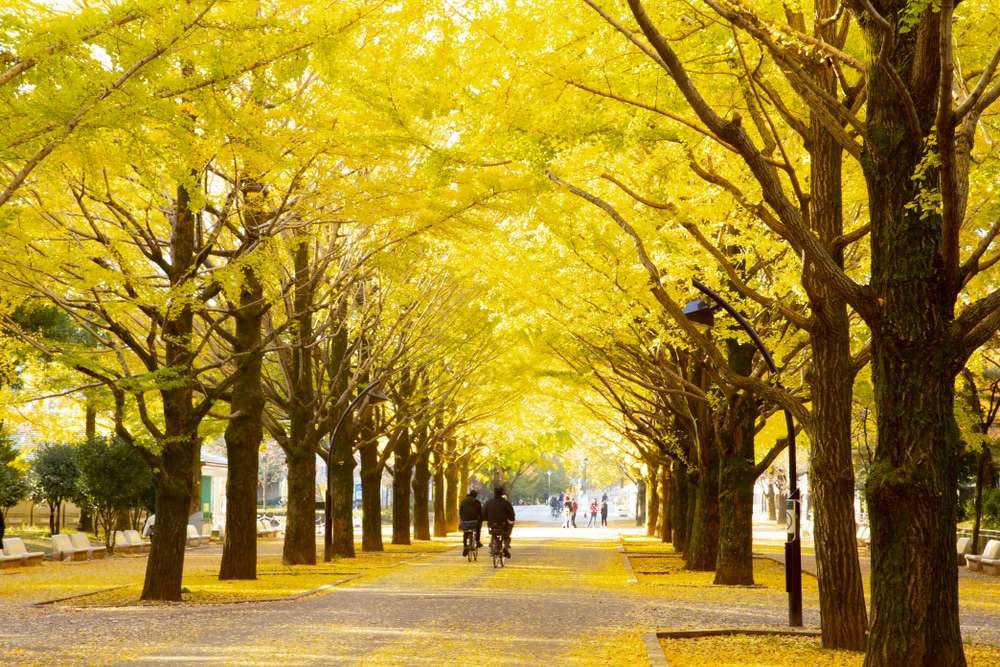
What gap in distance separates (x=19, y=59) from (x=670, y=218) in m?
7.74

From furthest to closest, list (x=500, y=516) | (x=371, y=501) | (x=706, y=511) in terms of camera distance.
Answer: (x=371, y=501) < (x=500, y=516) < (x=706, y=511)

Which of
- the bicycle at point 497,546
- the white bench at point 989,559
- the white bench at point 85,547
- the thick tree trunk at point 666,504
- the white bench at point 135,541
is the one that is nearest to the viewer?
the white bench at point 989,559

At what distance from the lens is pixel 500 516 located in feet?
92.5

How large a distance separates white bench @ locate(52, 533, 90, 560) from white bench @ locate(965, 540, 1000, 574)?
853 inches

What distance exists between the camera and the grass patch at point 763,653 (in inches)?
405

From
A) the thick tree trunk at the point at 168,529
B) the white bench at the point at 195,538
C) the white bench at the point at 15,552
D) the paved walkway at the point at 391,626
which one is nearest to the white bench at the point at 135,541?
the white bench at the point at 195,538

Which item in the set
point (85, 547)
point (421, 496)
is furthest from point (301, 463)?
point (421, 496)

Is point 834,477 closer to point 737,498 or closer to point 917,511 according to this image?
point 917,511

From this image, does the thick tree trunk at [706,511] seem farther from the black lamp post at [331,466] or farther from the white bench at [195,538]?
the white bench at [195,538]

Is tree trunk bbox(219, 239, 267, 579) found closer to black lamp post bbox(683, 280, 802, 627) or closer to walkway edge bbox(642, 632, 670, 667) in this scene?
black lamp post bbox(683, 280, 802, 627)

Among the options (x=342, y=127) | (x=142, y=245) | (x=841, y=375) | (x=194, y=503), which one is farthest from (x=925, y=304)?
(x=194, y=503)

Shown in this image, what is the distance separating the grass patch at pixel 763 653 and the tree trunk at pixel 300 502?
14076mm

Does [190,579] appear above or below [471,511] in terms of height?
below

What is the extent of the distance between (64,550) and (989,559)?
21935mm
